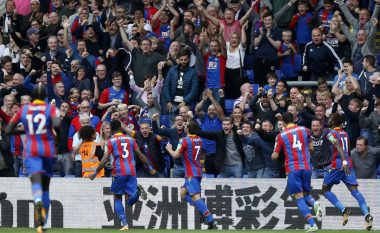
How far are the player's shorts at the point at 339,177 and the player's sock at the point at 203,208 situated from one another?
8.00 ft

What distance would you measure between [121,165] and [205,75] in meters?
4.73

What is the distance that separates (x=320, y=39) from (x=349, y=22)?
1.09 m

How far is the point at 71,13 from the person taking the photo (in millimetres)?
29719

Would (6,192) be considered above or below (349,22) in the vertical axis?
below

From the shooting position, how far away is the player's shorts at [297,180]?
2186cm

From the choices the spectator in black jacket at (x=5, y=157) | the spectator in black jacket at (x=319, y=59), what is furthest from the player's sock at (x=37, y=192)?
the spectator in black jacket at (x=319, y=59)

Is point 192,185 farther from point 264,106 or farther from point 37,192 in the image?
point 37,192

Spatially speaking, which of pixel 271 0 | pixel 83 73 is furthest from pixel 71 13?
pixel 271 0

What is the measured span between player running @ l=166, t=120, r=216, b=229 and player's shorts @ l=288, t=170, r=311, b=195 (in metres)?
2.15

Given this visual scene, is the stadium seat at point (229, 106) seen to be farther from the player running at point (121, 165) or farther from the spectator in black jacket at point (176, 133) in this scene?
the player running at point (121, 165)

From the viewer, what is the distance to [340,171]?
898 inches

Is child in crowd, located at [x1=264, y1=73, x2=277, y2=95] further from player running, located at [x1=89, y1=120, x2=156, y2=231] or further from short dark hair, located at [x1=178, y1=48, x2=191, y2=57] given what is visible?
player running, located at [x1=89, y1=120, x2=156, y2=231]

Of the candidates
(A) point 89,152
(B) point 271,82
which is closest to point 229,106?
(B) point 271,82

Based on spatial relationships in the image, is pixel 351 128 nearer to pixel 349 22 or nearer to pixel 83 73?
pixel 349 22
